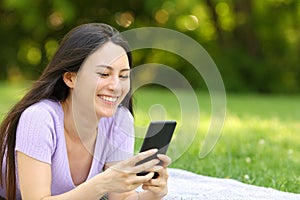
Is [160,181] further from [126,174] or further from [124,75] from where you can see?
[124,75]

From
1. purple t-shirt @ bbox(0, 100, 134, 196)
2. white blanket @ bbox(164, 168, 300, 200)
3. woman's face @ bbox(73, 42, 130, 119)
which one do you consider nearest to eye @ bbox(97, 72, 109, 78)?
woman's face @ bbox(73, 42, 130, 119)

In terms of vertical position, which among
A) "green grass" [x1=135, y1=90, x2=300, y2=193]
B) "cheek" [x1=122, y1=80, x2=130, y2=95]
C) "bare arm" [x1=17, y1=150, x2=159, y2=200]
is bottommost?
"green grass" [x1=135, y1=90, x2=300, y2=193]

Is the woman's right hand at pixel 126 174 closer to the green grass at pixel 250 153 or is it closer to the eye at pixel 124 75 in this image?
the eye at pixel 124 75

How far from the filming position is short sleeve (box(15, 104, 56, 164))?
8.16 feet

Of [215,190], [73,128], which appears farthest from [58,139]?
[215,190]

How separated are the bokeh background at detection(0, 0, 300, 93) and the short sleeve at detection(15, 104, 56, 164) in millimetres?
12532

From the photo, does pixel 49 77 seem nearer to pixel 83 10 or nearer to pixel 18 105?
pixel 18 105

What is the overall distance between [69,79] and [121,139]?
0.41 m

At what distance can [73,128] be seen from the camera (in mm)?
2697

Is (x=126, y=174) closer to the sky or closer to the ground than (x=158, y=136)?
closer to the ground

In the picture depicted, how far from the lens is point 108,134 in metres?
2.84

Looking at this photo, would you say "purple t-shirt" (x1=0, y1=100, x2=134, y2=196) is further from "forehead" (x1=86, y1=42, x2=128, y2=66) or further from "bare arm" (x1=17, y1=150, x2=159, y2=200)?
"forehead" (x1=86, y1=42, x2=128, y2=66)

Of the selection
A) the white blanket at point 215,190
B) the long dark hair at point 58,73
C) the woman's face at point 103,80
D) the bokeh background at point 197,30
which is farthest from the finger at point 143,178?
the bokeh background at point 197,30

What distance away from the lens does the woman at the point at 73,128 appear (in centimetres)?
247
